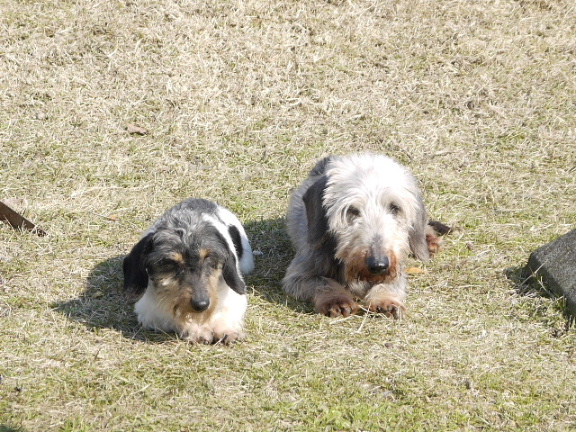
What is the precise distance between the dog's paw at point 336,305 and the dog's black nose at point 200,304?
1417mm

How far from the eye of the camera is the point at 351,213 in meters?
7.00

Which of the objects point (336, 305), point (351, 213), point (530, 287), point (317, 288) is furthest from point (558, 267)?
point (317, 288)

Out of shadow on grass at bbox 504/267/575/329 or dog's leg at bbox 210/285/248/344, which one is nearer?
dog's leg at bbox 210/285/248/344

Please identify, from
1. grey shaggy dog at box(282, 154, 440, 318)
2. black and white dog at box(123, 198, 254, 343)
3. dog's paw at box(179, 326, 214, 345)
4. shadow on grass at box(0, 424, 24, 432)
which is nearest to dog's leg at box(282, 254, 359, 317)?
grey shaggy dog at box(282, 154, 440, 318)

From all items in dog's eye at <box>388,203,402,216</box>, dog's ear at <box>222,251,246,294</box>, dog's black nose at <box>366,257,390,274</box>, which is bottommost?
dog's ear at <box>222,251,246,294</box>

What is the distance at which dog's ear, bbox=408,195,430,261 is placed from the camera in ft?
24.4

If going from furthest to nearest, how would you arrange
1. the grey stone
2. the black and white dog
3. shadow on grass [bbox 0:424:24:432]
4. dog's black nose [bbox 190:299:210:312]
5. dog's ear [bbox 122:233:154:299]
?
1. the grey stone
2. dog's ear [bbox 122:233:154:299]
3. the black and white dog
4. dog's black nose [bbox 190:299:210:312]
5. shadow on grass [bbox 0:424:24:432]

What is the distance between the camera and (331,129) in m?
11.5

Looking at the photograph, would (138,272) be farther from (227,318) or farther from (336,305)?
(336,305)

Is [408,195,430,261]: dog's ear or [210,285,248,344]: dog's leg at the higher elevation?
[408,195,430,261]: dog's ear

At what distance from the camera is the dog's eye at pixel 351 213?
22.9 ft

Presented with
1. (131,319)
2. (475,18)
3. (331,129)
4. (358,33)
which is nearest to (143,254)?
(131,319)

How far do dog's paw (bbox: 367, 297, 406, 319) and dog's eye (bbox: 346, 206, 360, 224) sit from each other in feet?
2.54

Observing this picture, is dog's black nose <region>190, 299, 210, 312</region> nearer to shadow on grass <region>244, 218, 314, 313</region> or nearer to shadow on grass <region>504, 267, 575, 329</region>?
shadow on grass <region>244, 218, 314, 313</region>
